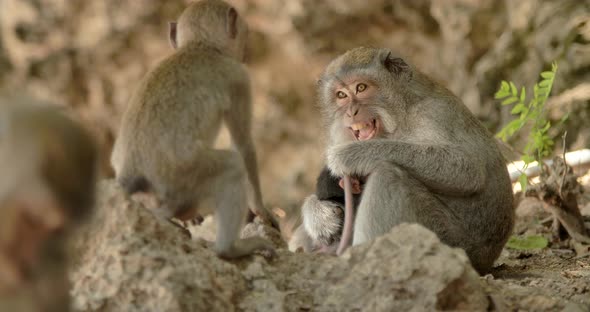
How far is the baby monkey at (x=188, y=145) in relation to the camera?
14.0 feet

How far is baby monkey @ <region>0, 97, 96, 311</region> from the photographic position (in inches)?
107

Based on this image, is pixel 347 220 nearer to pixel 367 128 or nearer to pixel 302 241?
pixel 367 128

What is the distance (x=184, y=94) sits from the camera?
14.8 ft

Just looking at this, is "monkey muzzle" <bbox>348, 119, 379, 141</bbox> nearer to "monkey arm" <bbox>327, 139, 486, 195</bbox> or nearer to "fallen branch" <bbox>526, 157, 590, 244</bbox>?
"monkey arm" <bbox>327, 139, 486, 195</bbox>

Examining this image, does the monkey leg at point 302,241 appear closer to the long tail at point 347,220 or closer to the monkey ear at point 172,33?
the long tail at point 347,220

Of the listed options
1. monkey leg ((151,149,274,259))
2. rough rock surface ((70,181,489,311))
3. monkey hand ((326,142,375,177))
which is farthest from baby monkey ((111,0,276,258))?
monkey hand ((326,142,375,177))

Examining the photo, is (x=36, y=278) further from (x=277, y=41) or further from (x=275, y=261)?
(x=277, y=41)

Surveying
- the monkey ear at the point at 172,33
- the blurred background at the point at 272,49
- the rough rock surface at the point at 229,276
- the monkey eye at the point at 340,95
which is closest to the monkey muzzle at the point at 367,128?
the monkey eye at the point at 340,95

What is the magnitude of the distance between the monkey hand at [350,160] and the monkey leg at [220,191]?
1383 millimetres

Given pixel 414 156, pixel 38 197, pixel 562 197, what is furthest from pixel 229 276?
pixel 562 197

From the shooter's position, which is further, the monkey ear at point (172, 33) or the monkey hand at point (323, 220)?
the monkey hand at point (323, 220)

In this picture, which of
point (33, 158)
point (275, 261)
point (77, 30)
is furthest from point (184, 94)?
point (77, 30)

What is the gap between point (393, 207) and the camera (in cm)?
518

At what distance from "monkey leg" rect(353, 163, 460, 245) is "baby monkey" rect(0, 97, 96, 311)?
2582 mm
